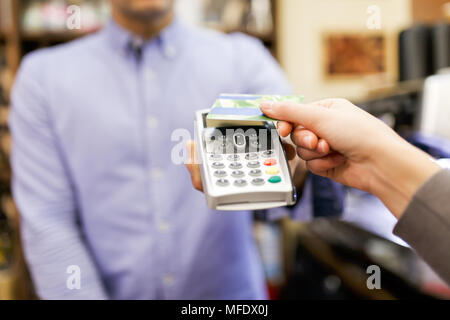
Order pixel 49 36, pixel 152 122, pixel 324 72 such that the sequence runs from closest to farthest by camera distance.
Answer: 1. pixel 152 122
2. pixel 49 36
3. pixel 324 72

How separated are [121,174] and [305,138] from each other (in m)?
0.32

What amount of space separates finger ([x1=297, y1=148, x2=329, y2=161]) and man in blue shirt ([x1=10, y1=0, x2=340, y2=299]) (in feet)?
0.63

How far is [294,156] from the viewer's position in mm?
337

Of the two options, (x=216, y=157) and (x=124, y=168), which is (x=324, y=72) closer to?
(x=124, y=168)

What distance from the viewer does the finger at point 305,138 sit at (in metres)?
0.31

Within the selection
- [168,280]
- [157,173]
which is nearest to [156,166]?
[157,173]

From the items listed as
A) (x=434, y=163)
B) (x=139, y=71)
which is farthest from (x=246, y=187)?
(x=139, y=71)

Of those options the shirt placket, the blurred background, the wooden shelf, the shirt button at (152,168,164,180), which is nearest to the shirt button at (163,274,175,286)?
the shirt placket

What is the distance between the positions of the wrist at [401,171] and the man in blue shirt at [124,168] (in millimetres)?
249

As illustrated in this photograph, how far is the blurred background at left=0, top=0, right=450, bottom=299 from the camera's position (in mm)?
944

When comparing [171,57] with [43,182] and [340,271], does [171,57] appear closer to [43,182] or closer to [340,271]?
[43,182]

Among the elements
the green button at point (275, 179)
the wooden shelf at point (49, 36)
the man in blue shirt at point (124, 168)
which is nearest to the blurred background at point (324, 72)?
the wooden shelf at point (49, 36)

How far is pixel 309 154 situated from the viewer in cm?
34

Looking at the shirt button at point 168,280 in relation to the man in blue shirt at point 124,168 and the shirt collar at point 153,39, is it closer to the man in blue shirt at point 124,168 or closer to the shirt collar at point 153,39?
the man in blue shirt at point 124,168
